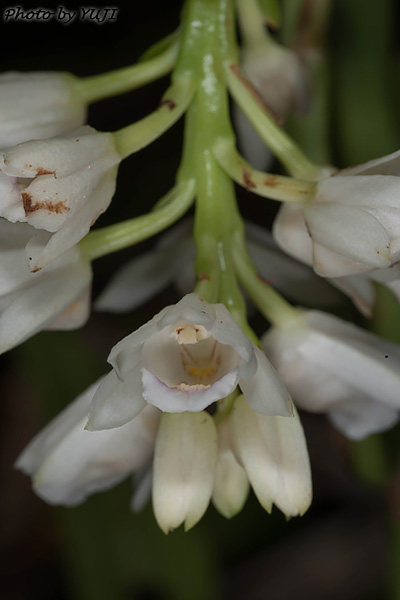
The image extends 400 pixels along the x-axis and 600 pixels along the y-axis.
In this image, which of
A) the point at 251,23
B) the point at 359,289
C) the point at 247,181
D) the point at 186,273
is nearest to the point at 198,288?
the point at 247,181

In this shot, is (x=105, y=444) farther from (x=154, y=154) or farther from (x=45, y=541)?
(x=45, y=541)

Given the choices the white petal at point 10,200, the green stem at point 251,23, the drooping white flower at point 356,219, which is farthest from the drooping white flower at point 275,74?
the white petal at point 10,200

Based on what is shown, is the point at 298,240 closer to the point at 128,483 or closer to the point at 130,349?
the point at 130,349

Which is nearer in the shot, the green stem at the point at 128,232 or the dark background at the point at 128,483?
the green stem at the point at 128,232

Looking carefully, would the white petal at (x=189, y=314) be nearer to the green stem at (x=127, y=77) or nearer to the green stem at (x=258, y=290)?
the green stem at (x=258, y=290)

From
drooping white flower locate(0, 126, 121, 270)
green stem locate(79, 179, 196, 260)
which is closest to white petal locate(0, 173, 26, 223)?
drooping white flower locate(0, 126, 121, 270)

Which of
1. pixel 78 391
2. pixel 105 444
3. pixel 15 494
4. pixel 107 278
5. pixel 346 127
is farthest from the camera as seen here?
pixel 15 494

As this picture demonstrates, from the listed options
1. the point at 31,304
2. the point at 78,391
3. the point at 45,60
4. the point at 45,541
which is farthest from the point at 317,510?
the point at 31,304
